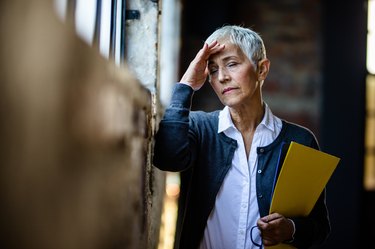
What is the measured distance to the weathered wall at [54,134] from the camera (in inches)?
20.1

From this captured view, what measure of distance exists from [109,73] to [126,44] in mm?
782

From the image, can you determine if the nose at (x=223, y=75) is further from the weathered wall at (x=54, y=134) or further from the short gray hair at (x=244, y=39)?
the weathered wall at (x=54, y=134)

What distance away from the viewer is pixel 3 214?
507 millimetres

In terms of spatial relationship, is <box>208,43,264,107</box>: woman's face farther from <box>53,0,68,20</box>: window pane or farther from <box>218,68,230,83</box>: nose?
<box>53,0,68,20</box>: window pane

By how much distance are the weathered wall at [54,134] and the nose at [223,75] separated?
1.58ft

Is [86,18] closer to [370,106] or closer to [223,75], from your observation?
[223,75]

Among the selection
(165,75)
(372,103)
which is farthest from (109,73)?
(372,103)

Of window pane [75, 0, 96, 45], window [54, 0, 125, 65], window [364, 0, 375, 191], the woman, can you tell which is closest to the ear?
the woman

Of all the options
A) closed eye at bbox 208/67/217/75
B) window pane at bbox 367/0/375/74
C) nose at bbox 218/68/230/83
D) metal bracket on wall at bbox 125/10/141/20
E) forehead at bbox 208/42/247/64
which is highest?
window pane at bbox 367/0/375/74

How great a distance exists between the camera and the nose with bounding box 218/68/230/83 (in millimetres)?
1458

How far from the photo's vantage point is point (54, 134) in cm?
61

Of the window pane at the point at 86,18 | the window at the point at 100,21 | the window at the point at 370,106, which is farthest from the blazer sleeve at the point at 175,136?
the window at the point at 370,106

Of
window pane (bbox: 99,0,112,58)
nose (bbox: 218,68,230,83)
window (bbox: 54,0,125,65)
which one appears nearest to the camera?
window (bbox: 54,0,125,65)

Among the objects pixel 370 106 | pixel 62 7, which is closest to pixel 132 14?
pixel 62 7
